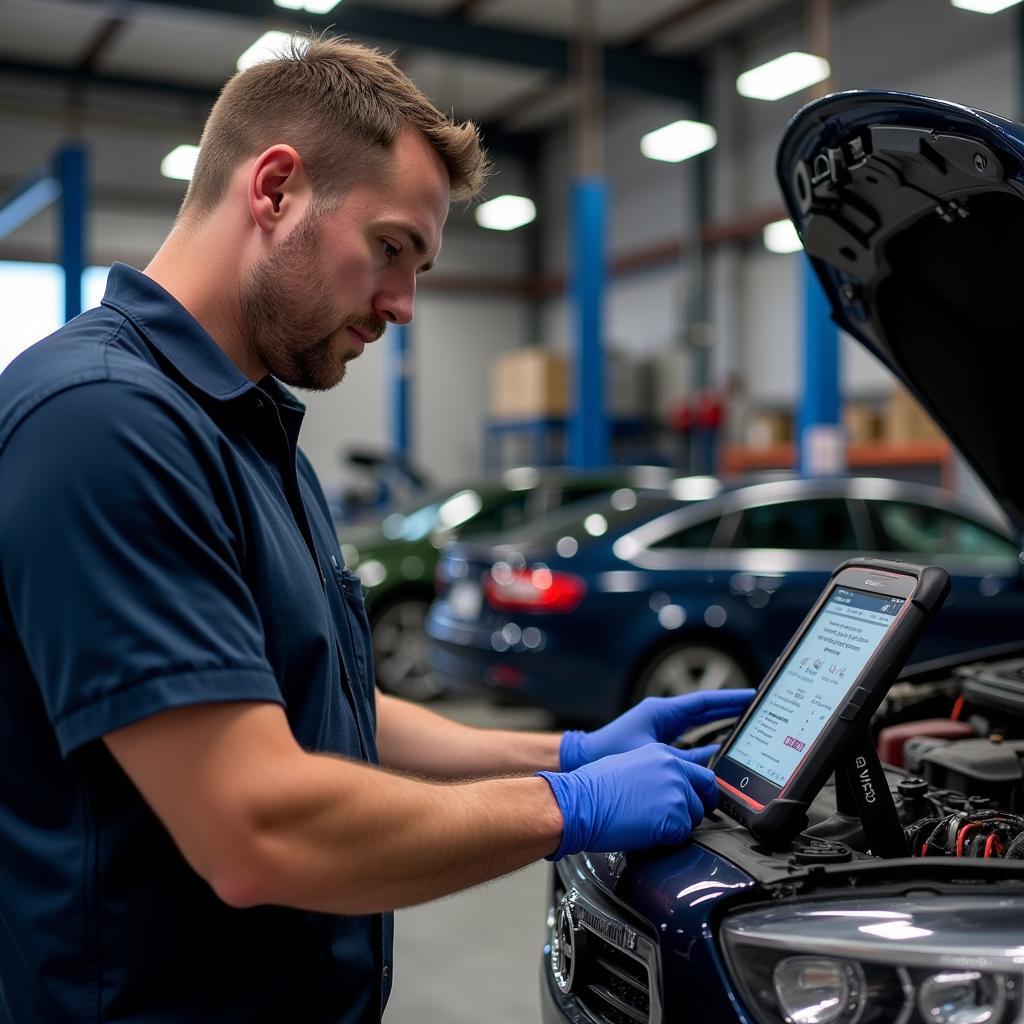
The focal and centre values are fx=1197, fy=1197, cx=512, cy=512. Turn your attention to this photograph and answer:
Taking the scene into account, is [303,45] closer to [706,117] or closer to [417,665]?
[417,665]

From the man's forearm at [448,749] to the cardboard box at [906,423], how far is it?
33.3 feet

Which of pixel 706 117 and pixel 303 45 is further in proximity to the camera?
pixel 706 117

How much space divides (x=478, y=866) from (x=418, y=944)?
254cm

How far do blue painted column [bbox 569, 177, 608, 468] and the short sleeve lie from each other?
10.1 meters

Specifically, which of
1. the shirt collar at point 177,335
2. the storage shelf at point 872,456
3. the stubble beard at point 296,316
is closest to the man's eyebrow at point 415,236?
the stubble beard at point 296,316

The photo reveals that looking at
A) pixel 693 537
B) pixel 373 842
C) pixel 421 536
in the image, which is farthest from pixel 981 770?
pixel 421 536

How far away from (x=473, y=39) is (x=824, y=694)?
1265cm

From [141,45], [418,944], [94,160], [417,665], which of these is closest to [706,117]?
[141,45]

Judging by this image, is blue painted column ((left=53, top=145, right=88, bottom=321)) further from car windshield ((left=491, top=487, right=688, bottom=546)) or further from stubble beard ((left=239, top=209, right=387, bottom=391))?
stubble beard ((left=239, top=209, right=387, bottom=391))

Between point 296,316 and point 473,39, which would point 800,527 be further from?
point 473,39

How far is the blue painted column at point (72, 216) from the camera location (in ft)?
30.4

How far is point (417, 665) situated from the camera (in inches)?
286

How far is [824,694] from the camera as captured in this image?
1.59 m

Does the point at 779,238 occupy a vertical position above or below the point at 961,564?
above
